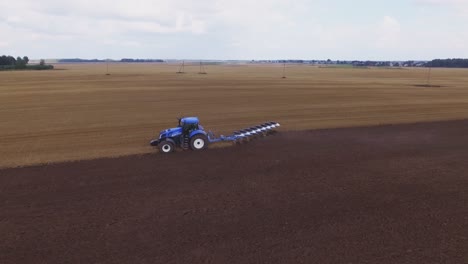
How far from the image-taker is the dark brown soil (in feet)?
32.5

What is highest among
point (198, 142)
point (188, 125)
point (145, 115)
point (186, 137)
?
point (188, 125)

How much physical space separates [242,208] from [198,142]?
746 cm

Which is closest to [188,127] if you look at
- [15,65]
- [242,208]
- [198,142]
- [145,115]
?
[198,142]

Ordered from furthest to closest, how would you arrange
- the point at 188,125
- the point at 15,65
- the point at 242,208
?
1. the point at 15,65
2. the point at 188,125
3. the point at 242,208

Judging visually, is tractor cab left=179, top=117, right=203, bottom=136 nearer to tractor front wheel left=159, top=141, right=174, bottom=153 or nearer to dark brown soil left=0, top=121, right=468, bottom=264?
tractor front wheel left=159, top=141, right=174, bottom=153

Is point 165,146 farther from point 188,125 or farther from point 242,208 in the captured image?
point 242,208

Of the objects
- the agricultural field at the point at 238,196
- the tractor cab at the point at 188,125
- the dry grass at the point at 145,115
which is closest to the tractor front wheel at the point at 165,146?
the agricultural field at the point at 238,196

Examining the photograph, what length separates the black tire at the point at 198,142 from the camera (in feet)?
63.5

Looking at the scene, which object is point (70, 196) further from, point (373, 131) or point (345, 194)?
point (373, 131)

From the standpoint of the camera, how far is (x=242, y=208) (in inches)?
491

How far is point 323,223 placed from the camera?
1141cm

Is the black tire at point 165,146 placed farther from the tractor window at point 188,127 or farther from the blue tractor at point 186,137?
the tractor window at point 188,127

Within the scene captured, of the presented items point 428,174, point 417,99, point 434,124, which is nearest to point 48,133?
point 428,174

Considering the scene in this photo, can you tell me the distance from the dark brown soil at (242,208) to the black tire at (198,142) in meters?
0.61
